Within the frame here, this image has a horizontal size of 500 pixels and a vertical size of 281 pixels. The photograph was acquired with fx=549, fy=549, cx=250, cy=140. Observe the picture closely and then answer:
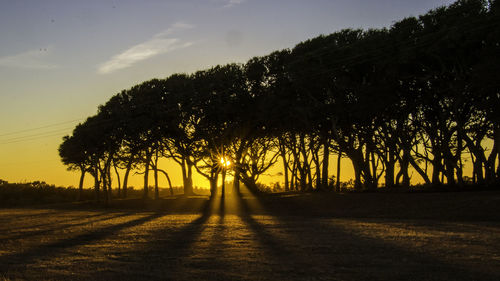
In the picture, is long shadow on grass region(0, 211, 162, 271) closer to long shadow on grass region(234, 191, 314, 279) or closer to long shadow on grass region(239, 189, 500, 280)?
long shadow on grass region(234, 191, 314, 279)

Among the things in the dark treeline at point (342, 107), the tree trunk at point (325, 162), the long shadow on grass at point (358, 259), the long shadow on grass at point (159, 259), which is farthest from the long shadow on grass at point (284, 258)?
the tree trunk at point (325, 162)

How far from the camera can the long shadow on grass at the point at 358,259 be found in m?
9.97

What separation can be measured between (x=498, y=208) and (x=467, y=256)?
15.9 meters

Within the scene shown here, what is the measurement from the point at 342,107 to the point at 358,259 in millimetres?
28799

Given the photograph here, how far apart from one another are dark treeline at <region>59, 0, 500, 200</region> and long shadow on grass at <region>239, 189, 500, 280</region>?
19834 mm

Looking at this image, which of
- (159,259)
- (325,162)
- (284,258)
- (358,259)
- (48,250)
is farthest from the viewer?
(325,162)

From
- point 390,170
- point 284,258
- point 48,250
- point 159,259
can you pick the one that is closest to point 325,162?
point 390,170

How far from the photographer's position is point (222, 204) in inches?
1761

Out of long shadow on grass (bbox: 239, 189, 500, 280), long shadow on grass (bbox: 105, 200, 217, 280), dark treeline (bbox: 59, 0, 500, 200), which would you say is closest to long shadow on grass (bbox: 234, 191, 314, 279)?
long shadow on grass (bbox: 239, 189, 500, 280)

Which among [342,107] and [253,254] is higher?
[342,107]

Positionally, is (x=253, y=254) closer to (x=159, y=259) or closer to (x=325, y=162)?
(x=159, y=259)

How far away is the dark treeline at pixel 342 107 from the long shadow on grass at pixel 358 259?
19834 mm

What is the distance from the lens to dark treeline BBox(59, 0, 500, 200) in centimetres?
3381

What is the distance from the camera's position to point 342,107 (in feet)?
131
